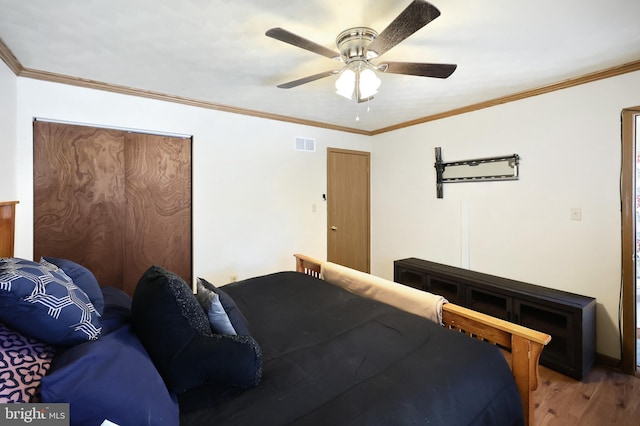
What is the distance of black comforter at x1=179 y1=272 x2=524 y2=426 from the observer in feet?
3.18

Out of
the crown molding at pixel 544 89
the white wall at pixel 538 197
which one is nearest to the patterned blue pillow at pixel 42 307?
the white wall at pixel 538 197

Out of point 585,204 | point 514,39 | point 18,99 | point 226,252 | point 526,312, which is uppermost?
point 514,39

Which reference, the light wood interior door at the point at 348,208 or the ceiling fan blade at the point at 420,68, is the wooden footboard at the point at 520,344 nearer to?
the ceiling fan blade at the point at 420,68

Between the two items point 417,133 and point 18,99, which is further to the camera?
point 417,133

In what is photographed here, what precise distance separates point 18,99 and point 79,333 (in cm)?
249

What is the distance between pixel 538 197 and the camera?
2727 mm

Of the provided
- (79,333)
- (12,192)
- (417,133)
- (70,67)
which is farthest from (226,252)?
(417,133)

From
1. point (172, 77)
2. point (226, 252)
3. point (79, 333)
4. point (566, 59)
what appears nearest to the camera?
point (79, 333)

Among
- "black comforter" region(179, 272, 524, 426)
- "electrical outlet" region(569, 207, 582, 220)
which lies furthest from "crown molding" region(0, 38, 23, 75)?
"electrical outlet" region(569, 207, 582, 220)

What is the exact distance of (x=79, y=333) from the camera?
927mm

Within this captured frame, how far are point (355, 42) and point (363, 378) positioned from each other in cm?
179

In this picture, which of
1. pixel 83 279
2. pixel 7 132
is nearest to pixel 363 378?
pixel 83 279

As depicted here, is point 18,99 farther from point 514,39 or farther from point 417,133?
point 417,133

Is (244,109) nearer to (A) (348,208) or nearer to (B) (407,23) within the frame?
(A) (348,208)
